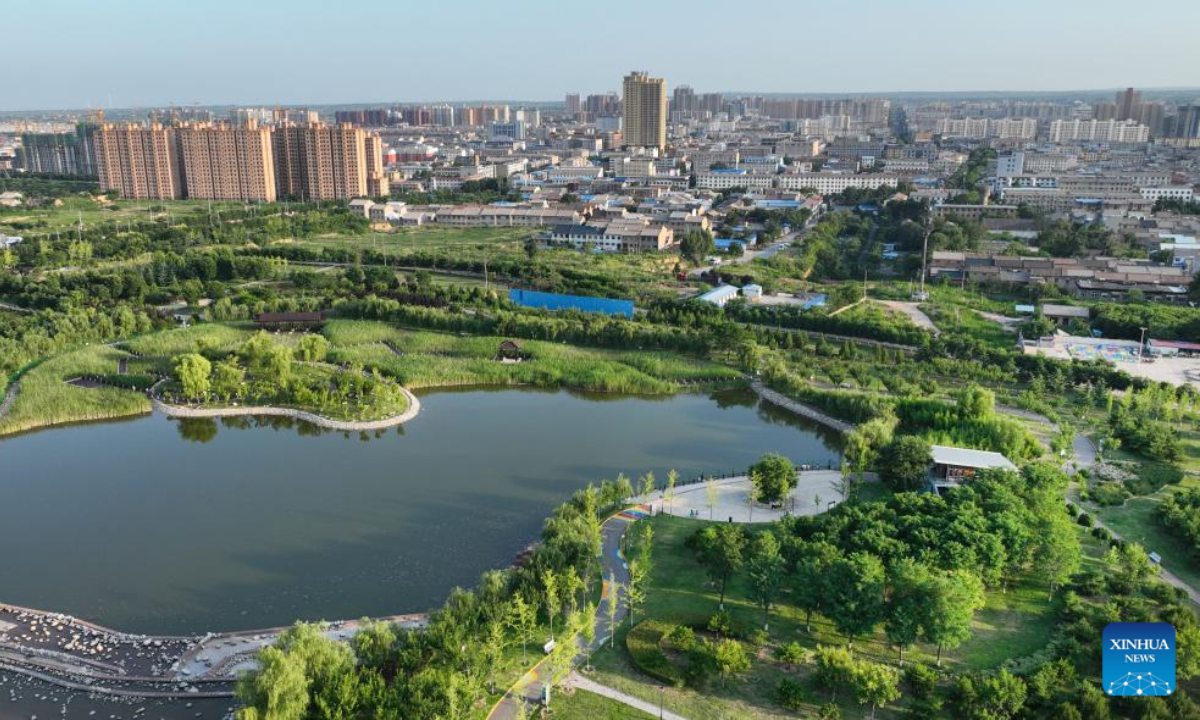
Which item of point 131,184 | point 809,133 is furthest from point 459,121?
point 131,184

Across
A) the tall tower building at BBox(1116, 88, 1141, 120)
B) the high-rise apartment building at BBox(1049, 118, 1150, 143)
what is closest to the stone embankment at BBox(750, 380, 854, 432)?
the high-rise apartment building at BBox(1049, 118, 1150, 143)

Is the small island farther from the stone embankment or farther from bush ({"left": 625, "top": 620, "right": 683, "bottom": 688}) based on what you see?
bush ({"left": 625, "top": 620, "right": 683, "bottom": 688})

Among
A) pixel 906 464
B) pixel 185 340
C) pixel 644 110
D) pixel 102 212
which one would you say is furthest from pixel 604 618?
pixel 644 110

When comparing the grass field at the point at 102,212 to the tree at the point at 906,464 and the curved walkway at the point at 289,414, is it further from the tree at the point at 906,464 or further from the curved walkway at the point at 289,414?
the tree at the point at 906,464

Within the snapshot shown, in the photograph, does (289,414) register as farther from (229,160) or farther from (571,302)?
(229,160)

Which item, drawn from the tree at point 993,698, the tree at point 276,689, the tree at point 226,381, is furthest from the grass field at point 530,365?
the tree at point 993,698

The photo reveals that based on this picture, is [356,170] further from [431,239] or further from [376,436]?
[376,436]
